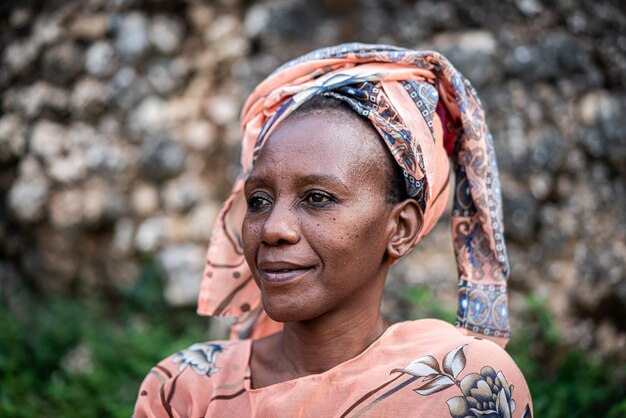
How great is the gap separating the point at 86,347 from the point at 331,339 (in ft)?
8.95

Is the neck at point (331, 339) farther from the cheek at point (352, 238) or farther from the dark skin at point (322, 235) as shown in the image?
the cheek at point (352, 238)

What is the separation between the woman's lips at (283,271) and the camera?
1988 millimetres

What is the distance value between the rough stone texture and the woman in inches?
79.6

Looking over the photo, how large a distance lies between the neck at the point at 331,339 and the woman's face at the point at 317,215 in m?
0.04

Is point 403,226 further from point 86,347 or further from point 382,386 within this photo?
point 86,347

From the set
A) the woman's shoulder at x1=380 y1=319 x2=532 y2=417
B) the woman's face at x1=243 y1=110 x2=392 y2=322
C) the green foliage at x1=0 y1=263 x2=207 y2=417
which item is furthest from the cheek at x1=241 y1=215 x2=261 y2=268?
the green foliage at x1=0 y1=263 x2=207 y2=417

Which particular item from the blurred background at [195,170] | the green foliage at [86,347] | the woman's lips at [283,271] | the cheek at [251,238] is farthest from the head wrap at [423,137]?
the green foliage at [86,347]

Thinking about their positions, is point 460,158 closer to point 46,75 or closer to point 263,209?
point 263,209

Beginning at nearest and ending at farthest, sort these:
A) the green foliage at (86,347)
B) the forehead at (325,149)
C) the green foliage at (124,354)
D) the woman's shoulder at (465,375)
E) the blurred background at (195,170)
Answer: the woman's shoulder at (465,375) < the forehead at (325,149) < the green foliage at (124,354) < the green foliage at (86,347) < the blurred background at (195,170)

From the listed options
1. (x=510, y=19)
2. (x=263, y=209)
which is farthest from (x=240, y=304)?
(x=510, y=19)

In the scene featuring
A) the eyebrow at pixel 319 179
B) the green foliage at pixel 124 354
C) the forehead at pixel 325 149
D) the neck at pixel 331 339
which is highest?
the forehead at pixel 325 149

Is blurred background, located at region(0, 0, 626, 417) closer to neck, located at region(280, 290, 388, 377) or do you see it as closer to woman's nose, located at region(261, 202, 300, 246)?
neck, located at region(280, 290, 388, 377)

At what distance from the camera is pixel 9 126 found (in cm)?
518

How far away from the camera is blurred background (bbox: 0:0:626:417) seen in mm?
4156
